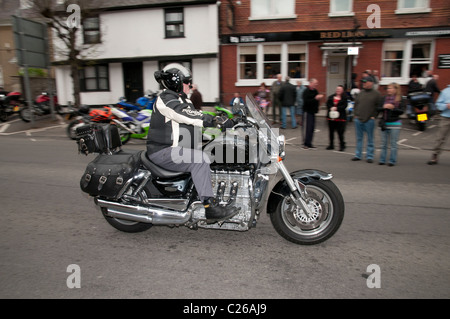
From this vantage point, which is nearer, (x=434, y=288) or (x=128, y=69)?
(x=434, y=288)

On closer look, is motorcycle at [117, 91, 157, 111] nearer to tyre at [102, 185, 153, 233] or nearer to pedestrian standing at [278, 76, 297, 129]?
pedestrian standing at [278, 76, 297, 129]

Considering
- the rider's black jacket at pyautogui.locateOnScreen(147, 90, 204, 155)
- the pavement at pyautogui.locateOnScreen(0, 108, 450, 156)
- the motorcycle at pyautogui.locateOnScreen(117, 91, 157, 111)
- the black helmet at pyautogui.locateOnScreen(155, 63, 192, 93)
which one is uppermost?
the black helmet at pyautogui.locateOnScreen(155, 63, 192, 93)

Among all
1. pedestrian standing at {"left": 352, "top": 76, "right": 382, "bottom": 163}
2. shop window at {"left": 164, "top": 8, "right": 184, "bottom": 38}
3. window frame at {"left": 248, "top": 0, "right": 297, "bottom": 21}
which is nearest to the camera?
pedestrian standing at {"left": 352, "top": 76, "right": 382, "bottom": 163}

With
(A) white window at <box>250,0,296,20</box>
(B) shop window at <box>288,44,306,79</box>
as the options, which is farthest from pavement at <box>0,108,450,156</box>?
(A) white window at <box>250,0,296,20</box>

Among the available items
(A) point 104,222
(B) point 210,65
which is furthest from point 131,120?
(B) point 210,65

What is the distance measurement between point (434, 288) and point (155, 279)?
2609 mm

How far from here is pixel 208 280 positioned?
11.4 ft

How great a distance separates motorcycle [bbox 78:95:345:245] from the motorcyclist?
119mm

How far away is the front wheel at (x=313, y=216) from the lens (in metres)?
4.05

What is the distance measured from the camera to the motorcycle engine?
13.1 ft

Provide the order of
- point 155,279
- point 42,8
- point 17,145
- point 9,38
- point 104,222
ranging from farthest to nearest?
1. point 9,38
2. point 42,8
3. point 17,145
4. point 104,222
5. point 155,279

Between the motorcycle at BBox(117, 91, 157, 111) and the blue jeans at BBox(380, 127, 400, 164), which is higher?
the motorcycle at BBox(117, 91, 157, 111)

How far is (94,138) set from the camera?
440 cm
